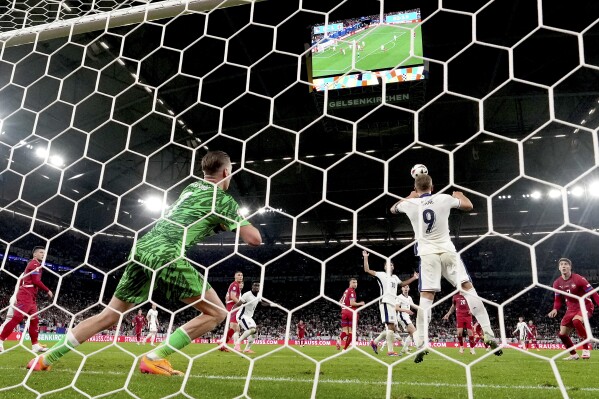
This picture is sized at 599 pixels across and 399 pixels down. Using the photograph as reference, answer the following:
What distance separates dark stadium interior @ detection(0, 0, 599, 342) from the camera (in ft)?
24.7

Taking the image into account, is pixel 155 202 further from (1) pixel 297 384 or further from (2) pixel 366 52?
(1) pixel 297 384

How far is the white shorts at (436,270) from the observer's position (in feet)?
9.07

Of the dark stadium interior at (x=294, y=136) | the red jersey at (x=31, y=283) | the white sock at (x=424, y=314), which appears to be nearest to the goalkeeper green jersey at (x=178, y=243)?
the dark stadium interior at (x=294, y=136)

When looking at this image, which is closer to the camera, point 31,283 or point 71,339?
point 71,339

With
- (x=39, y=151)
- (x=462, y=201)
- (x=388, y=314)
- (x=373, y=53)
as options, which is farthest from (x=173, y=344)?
(x=39, y=151)

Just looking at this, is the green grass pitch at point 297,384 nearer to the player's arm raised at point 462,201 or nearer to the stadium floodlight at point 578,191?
the player's arm raised at point 462,201

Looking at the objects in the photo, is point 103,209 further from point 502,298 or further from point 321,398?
point 321,398

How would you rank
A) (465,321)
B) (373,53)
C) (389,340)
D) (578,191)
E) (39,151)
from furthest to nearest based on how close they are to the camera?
(578,191)
(39,151)
(465,321)
(389,340)
(373,53)

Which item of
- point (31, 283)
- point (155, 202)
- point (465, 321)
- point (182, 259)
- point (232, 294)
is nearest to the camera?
point (182, 259)

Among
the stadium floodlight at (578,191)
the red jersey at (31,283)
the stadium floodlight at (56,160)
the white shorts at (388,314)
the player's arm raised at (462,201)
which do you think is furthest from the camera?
the stadium floodlight at (578,191)

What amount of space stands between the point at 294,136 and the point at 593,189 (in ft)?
31.5

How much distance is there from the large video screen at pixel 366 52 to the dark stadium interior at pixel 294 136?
382 mm

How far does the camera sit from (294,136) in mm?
12664

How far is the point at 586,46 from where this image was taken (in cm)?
881
